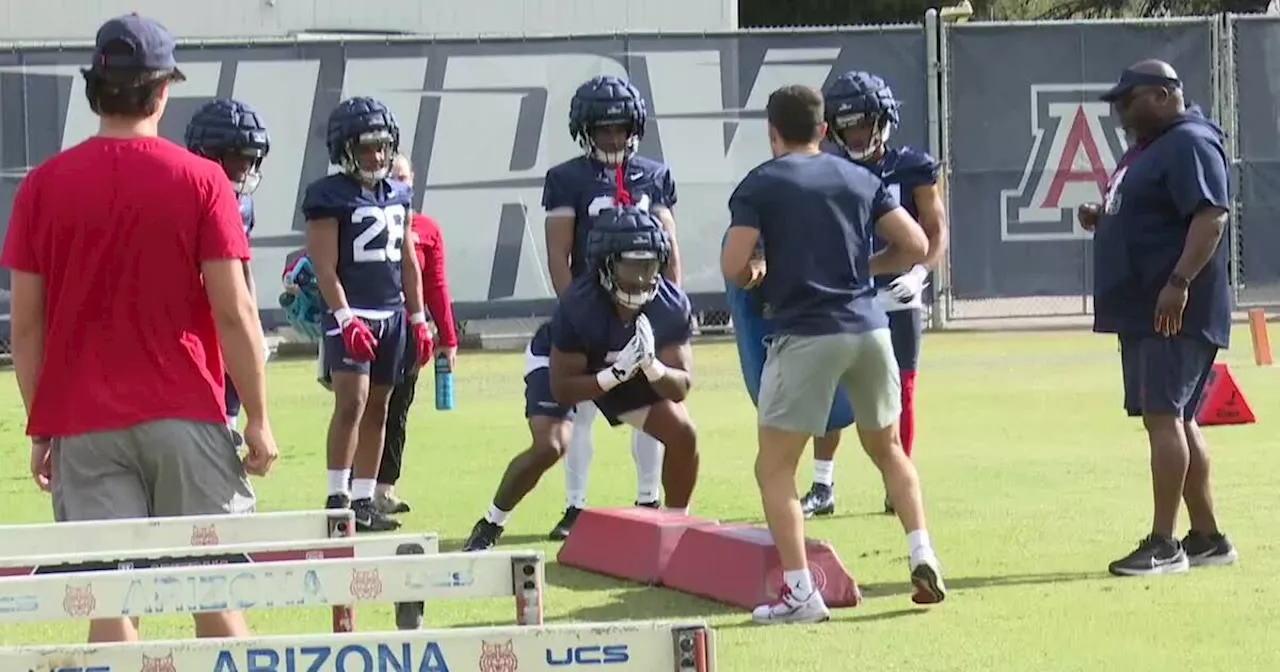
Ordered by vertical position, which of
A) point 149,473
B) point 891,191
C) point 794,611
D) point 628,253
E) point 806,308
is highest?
point 891,191

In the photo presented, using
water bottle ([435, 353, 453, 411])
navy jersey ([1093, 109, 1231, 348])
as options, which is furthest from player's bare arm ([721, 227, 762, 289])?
water bottle ([435, 353, 453, 411])

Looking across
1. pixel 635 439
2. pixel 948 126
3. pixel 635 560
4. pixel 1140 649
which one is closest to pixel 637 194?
pixel 635 439

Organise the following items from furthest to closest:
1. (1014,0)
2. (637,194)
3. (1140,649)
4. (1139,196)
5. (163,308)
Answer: (1014,0)
(637,194)
(1139,196)
(1140,649)
(163,308)

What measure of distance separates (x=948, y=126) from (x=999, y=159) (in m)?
0.62

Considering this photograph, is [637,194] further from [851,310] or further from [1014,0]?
[1014,0]

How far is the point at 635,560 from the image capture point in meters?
8.87

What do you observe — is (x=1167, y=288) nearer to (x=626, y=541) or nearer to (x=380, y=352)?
(x=626, y=541)

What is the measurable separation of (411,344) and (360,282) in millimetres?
495

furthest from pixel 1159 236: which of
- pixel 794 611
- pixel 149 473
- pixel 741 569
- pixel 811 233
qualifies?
pixel 149 473

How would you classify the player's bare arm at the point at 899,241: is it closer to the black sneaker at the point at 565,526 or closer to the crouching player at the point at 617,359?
the crouching player at the point at 617,359

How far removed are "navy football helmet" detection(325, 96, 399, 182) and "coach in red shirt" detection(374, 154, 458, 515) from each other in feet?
2.00

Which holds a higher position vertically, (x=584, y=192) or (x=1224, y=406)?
(x=584, y=192)

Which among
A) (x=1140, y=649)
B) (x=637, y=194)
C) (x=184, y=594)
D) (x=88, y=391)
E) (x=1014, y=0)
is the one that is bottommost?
(x=1140, y=649)

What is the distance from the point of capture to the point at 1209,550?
8906mm
